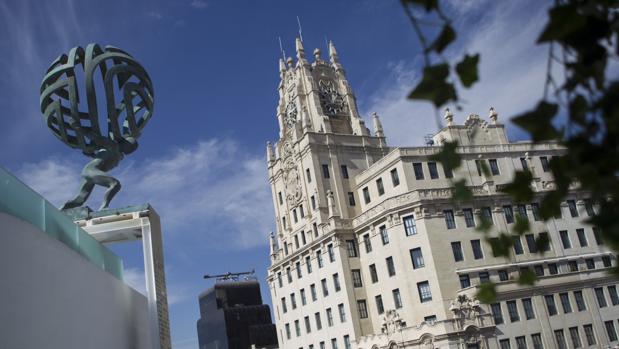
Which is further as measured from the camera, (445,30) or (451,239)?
(451,239)

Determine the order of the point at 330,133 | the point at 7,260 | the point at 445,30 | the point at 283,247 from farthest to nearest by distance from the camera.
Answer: the point at 283,247 → the point at 330,133 → the point at 7,260 → the point at 445,30

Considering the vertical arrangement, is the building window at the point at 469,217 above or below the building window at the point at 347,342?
above

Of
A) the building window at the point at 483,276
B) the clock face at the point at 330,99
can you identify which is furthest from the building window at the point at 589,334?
the clock face at the point at 330,99

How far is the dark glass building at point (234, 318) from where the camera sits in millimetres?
111375

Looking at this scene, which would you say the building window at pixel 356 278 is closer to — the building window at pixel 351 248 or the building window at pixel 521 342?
the building window at pixel 351 248

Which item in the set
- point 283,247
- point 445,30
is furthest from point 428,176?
point 445,30

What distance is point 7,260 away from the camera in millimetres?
13062

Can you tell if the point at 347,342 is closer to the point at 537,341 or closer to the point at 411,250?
the point at 411,250

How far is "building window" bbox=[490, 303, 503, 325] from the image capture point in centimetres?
4591

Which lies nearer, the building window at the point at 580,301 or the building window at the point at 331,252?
the building window at the point at 580,301

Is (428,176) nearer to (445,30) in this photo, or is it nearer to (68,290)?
(68,290)

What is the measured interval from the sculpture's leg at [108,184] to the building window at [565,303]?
38.5m

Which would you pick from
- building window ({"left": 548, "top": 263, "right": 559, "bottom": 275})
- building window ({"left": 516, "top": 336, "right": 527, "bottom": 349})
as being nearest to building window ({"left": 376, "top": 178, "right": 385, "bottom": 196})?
building window ({"left": 548, "top": 263, "right": 559, "bottom": 275})

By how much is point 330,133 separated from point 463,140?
1349 cm
